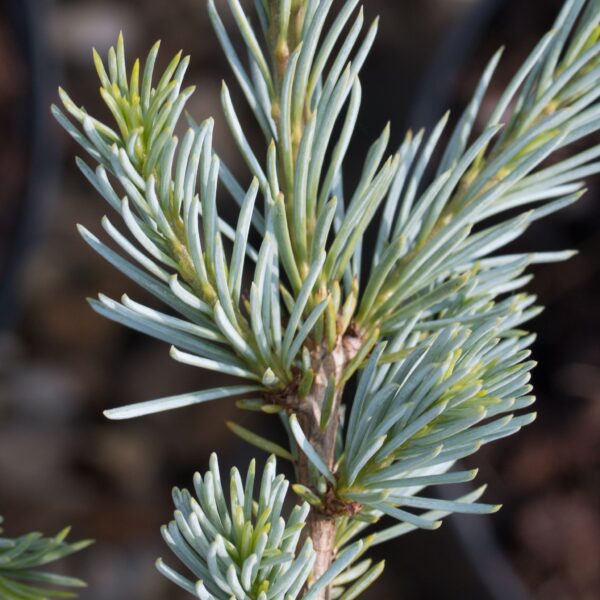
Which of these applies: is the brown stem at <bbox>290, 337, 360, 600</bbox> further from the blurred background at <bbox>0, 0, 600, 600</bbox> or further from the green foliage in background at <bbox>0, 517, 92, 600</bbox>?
the blurred background at <bbox>0, 0, 600, 600</bbox>

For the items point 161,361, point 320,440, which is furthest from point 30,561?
point 161,361

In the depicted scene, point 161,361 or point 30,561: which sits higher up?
point 161,361

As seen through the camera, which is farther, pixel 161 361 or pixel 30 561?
pixel 161 361

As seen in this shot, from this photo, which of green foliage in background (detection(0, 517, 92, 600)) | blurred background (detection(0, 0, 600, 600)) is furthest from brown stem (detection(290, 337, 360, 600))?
blurred background (detection(0, 0, 600, 600))

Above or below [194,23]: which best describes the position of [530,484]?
below

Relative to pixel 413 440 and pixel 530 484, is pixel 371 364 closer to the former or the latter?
pixel 413 440

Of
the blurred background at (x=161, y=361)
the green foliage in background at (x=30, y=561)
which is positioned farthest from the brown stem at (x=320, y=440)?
the blurred background at (x=161, y=361)

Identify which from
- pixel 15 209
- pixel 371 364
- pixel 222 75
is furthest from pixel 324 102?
pixel 222 75

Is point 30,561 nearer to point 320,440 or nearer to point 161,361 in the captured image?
point 320,440
